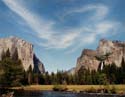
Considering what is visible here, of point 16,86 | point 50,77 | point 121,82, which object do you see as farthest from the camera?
point 50,77

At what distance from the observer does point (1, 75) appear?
125812mm

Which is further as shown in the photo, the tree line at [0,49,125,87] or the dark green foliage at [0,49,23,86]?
the tree line at [0,49,125,87]

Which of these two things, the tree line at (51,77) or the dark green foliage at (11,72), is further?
the tree line at (51,77)

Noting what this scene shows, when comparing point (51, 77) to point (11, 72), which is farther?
point (51, 77)

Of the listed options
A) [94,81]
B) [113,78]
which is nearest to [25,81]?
[94,81]

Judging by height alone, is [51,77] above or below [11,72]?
above

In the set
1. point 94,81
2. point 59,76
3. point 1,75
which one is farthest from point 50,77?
point 1,75

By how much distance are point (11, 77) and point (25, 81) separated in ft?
92.0

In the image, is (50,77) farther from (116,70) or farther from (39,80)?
(116,70)

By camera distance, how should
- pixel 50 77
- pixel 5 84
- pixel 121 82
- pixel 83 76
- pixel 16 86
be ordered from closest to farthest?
1. pixel 5 84
2. pixel 16 86
3. pixel 121 82
4. pixel 83 76
5. pixel 50 77

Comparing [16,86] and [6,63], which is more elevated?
[6,63]

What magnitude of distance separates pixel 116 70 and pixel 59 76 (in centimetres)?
3652

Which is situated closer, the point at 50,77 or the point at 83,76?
the point at 83,76

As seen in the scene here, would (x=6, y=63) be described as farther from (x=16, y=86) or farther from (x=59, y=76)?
(x=59, y=76)
